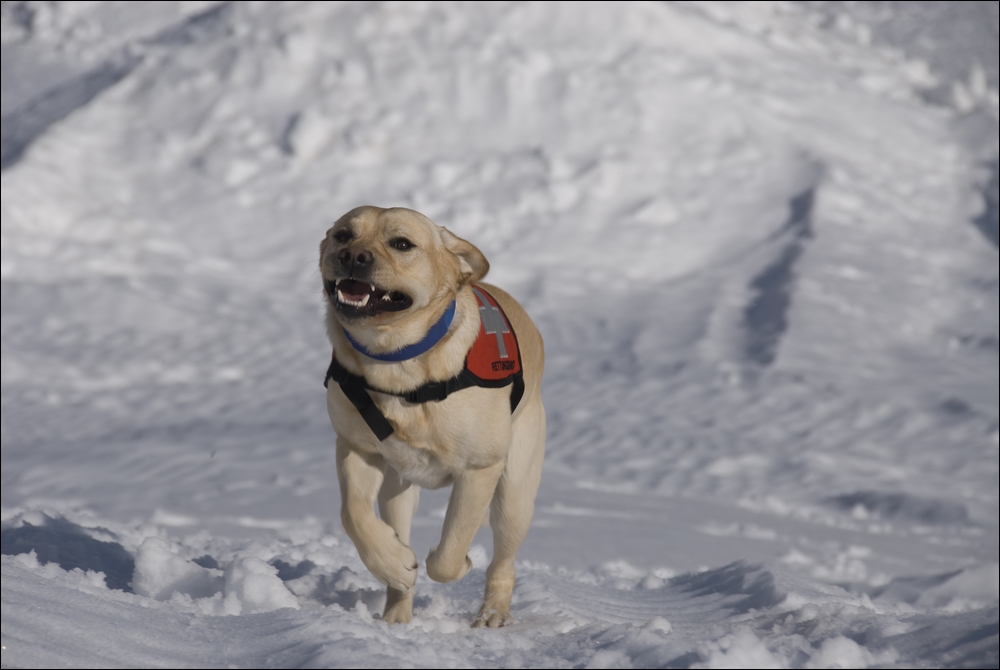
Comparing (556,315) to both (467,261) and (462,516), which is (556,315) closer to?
(467,261)

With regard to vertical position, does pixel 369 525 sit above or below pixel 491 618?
above

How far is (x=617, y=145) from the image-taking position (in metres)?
11.0

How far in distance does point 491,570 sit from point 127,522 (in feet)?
7.93

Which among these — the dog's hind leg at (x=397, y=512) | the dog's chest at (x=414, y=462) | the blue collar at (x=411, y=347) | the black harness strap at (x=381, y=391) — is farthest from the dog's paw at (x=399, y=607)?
the blue collar at (x=411, y=347)

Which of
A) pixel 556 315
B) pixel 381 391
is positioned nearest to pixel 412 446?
pixel 381 391

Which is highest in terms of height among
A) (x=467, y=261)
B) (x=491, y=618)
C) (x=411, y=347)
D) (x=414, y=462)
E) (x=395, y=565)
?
(x=467, y=261)

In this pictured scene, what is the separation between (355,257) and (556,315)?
628 centimetres

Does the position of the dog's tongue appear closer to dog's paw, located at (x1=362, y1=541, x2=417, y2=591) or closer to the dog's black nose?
the dog's black nose

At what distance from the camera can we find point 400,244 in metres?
2.78

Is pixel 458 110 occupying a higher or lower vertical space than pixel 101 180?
higher

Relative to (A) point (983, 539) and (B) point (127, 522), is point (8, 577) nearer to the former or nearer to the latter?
(B) point (127, 522)

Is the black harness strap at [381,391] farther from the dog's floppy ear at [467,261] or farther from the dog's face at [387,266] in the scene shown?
the dog's floppy ear at [467,261]

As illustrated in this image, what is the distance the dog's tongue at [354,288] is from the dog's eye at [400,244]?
0.53ft

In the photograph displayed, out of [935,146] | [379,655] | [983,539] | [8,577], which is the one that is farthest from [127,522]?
[935,146]
